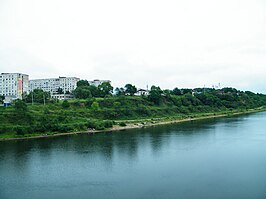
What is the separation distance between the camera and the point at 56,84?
5284 centimetres

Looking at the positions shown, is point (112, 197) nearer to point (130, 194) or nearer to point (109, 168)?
point (130, 194)

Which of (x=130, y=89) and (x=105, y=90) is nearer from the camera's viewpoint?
(x=105, y=90)

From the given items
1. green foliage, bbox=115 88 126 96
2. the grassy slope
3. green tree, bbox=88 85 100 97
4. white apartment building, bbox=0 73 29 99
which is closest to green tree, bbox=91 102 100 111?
the grassy slope

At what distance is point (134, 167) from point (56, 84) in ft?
142

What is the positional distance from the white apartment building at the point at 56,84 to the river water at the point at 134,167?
107 ft

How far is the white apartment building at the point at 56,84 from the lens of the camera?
51.9 metres

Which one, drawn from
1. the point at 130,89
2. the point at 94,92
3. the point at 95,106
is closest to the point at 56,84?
the point at 94,92

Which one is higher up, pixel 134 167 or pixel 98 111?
pixel 98 111

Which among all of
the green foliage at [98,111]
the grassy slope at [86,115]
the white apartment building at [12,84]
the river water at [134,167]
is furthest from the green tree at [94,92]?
the river water at [134,167]

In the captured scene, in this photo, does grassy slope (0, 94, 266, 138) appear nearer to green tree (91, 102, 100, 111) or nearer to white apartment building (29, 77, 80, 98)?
green tree (91, 102, 100, 111)

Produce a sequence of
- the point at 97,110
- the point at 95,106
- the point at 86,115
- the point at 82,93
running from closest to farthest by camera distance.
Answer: the point at 86,115, the point at 97,110, the point at 95,106, the point at 82,93

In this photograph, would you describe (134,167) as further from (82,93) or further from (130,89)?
(130,89)

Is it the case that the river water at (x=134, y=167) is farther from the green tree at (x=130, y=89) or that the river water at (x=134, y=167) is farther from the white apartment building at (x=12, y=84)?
the white apartment building at (x=12, y=84)

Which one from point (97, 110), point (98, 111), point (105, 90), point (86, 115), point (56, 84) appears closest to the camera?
point (86, 115)
